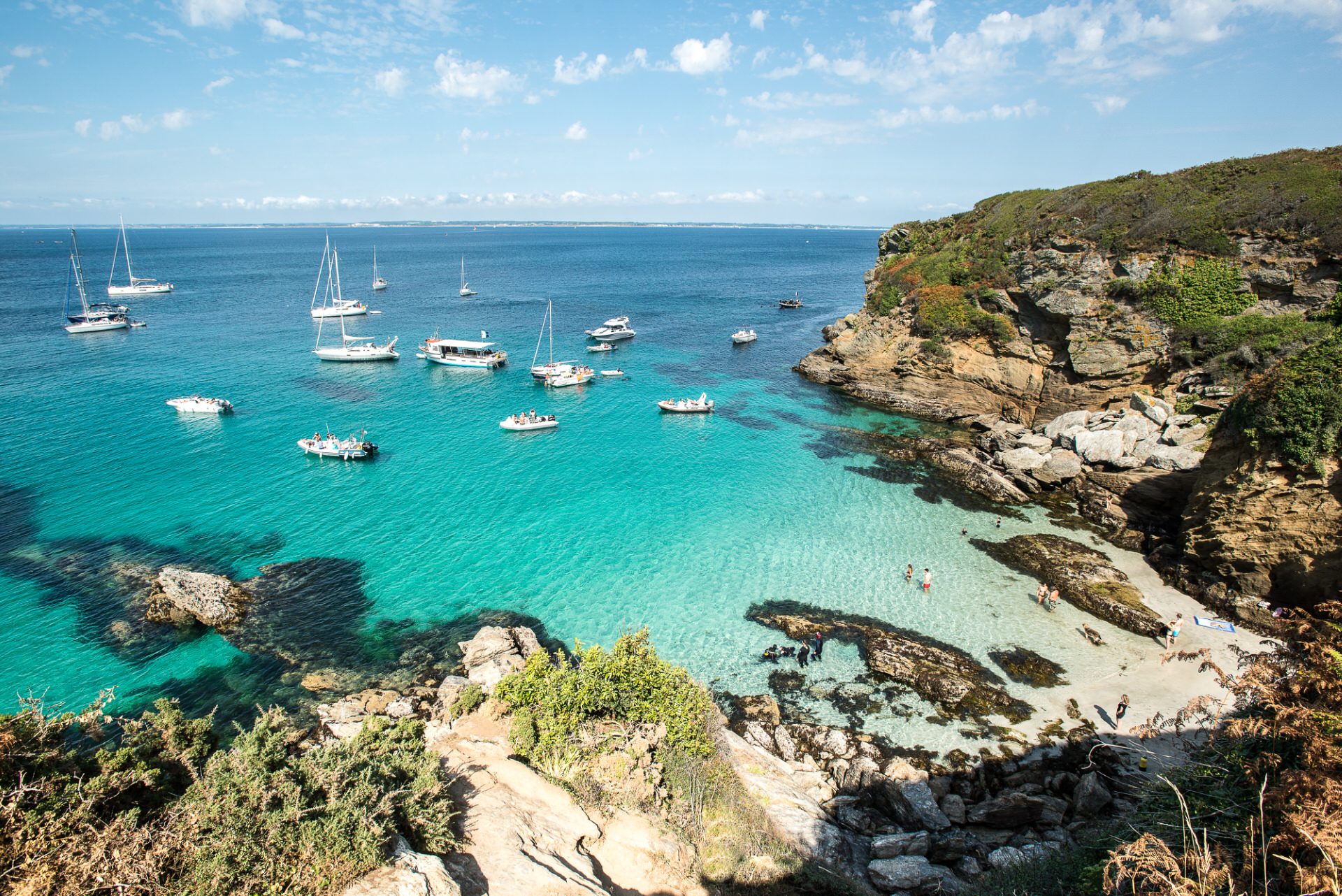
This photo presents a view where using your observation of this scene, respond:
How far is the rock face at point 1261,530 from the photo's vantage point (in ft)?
75.2

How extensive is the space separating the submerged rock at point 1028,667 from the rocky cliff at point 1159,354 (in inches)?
378

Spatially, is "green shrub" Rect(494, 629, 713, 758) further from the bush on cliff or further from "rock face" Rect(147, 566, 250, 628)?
"rock face" Rect(147, 566, 250, 628)

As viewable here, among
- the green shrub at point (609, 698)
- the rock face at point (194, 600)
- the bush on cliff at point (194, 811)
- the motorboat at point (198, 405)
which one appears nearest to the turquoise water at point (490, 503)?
the motorboat at point (198, 405)

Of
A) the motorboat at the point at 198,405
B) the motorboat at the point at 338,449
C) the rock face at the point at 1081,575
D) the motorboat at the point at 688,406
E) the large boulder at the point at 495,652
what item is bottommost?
the large boulder at the point at 495,652

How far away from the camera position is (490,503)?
34.7 m

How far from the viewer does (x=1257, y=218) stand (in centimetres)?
3725

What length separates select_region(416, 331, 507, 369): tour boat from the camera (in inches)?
2409

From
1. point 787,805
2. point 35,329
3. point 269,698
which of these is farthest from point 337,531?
point 35,329

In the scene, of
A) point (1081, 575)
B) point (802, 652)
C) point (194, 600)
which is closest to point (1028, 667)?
point (1081, 575)

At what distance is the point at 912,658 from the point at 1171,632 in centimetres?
1041

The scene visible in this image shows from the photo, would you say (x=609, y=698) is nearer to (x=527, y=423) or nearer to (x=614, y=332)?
(x=527, y=423)

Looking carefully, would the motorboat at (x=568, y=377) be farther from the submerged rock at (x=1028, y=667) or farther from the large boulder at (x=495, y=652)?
the submerged rock at (x=1028, y=667)

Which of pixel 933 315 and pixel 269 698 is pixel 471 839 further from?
pixel 933 315

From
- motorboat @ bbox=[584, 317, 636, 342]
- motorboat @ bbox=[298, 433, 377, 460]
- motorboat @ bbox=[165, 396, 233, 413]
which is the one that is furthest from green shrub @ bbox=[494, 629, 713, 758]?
motorboat @ bbox=[584, 317, 636, 342]
